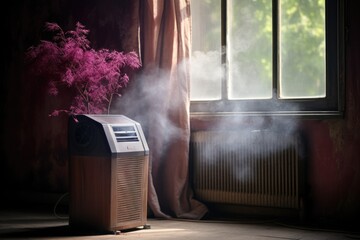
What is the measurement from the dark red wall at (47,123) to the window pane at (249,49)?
1.66 ft

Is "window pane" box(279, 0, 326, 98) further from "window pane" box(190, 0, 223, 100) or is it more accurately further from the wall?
the wall

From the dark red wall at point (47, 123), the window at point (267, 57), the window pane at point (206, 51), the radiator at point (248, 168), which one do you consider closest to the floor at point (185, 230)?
the radiator at point (248, 168)

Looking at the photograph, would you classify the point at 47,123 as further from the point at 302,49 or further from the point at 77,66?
the point at 302,49

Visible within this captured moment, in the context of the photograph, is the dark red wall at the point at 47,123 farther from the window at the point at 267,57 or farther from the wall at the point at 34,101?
the window at the point at 267,57

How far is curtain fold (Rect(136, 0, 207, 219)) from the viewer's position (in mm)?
4344

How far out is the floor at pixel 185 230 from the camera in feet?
11.4

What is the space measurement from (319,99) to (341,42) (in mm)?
415

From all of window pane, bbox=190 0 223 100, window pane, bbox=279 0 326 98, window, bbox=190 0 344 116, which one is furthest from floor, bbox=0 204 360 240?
window pane, bbox=190 0 223 100

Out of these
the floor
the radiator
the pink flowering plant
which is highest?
the pink flowering plant

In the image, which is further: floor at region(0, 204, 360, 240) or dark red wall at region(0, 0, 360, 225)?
dark red wall at region(0, 0, 360, 225)

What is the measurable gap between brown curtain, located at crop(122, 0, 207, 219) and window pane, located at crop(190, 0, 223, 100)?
20cm

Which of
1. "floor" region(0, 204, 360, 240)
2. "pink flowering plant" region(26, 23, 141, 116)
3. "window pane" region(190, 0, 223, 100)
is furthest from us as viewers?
"window pane" region(190, 0, 223, 100)

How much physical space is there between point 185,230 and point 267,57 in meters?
1.42

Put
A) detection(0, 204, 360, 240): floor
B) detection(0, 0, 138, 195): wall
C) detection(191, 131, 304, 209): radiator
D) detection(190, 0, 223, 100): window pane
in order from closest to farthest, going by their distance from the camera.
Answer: detection(0, 204, 360, 240): floor, detection(191, 131, 304, 209): radiator, detection(190, 0, 223, 100): window pane, detection(0, 0, 138, 195): wall
